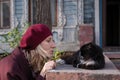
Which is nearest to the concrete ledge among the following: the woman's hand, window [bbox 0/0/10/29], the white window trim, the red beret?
the woman's hand

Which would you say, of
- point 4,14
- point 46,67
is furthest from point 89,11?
point 46,67

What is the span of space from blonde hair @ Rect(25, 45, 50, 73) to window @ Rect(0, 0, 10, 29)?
10110 mm

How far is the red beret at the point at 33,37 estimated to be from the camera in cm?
229

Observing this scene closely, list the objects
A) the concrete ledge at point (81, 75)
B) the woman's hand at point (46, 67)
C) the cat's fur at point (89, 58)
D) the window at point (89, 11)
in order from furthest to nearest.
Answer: the window at point (89, 11) < the cat's fur at point (89, 58) < the concrete ledge at point (81, 75) < the woman's hand at point (46, 67)

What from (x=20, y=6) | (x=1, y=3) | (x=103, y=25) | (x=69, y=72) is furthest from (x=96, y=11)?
(x=69, y=72)

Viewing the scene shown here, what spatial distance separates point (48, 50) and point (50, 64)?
0.70 ft

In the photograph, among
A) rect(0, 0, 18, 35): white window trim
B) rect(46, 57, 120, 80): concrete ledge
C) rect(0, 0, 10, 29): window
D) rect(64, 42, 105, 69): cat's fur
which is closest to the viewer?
rect(46, 57, 120, 80): concrete ledge

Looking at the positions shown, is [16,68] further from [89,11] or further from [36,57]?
[89,11]

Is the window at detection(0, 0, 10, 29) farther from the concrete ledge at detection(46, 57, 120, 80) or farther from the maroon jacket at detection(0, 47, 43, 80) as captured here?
the maroon jacket at detection(0, 47, 43, 80)

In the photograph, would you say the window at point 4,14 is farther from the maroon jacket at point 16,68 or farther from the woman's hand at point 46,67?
the maroon jacket at point 16,68

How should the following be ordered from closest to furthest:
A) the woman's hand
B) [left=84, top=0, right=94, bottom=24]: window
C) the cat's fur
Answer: the woman's hand, the cat's fur, [left=84, top=0, right=94, bottom=24]: window

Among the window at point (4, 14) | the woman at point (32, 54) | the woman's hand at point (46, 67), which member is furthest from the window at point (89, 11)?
the woman at point (32, 54)

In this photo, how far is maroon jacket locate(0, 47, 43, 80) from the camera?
212 cm

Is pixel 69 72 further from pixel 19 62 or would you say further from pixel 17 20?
pixel 17 20
